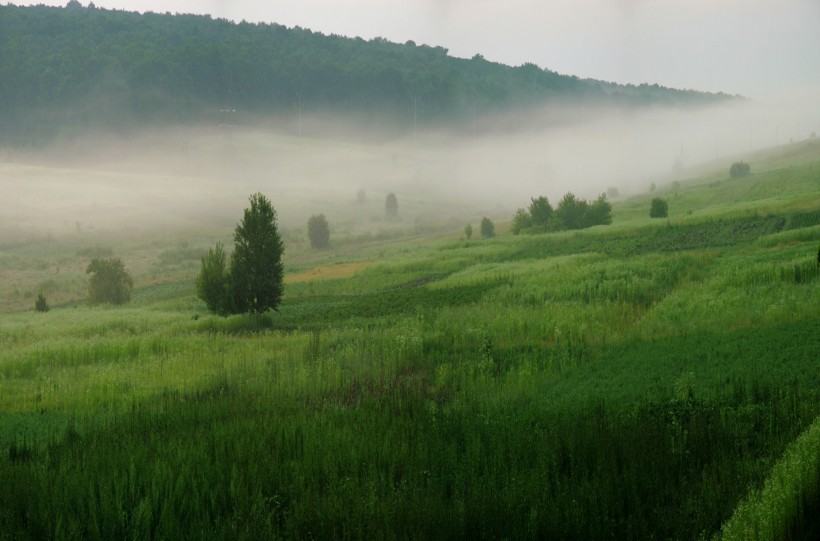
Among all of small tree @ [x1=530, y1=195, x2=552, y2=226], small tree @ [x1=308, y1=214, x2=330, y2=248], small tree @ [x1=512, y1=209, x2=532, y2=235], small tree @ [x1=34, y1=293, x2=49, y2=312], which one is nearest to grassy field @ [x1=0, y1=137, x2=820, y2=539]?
small tree @ [x1=34, y1=293, x2=49, y2=312]

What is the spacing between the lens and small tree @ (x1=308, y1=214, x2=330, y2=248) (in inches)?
3979

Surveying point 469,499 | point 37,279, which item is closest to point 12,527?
point 469,499

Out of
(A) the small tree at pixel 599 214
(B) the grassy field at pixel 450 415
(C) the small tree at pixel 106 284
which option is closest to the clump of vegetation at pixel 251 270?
(B) the grassy field at pixel 450 415

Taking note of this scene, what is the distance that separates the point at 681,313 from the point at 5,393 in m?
26.2

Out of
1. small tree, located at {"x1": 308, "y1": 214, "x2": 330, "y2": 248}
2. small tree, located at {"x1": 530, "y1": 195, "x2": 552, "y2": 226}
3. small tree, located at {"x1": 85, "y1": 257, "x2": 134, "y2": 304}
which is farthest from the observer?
small tree, located at {"x1": 308, "y1": 214, "x2": 330, "y2": 248}

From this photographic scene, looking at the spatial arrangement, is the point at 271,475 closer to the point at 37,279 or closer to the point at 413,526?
the point at 413,526

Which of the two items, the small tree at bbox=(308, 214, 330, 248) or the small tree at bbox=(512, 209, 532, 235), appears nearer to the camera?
the small tree at bbox=(512, 209, 532, 235)

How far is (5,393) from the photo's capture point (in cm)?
2347

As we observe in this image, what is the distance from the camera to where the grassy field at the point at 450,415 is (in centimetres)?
1116

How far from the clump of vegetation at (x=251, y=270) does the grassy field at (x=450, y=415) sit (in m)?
1.94

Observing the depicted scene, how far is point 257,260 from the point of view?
39031 mm

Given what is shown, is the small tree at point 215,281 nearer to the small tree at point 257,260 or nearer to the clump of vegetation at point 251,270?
the clump of vegetation at point 251,270

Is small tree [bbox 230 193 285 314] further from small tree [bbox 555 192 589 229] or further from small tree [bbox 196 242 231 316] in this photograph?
small tree [bbox 555 192 589 229]

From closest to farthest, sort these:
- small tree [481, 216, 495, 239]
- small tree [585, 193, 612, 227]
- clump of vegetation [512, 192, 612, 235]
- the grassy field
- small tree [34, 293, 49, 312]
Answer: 1. the grassy field
2. small tree [34, 293, 49, 312]
3. clump of vegetation [512, 192, 612, 235]
4. small tree [585, 193, 612, 227]
5. small tree [481, 216, 495, 239]
